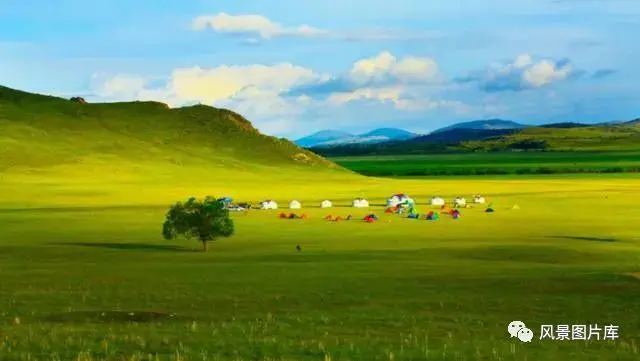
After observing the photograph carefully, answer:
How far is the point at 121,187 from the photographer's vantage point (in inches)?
7470

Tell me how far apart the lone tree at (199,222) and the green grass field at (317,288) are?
1522 millimetres

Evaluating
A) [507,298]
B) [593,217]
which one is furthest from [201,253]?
[593,217]

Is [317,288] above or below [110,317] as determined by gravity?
above

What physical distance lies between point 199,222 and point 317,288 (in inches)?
1246

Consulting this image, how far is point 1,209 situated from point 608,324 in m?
109

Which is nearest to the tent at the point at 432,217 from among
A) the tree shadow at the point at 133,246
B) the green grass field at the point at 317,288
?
the green grass field at the point at 317,288

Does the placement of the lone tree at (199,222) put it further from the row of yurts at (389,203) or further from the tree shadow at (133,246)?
the row of yurts at (389,203)

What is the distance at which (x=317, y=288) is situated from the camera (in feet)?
171

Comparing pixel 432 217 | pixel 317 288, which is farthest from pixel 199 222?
pixel 432 217

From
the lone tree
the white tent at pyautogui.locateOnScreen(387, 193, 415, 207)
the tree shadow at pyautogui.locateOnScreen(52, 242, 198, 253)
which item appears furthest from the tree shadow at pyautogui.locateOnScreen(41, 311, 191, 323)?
the white tent at pyautogui.locateOnScreen(387, 193, 415, 207)

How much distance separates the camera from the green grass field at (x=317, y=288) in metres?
32.1

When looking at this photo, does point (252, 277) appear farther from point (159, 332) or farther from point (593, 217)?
point (593, 217)

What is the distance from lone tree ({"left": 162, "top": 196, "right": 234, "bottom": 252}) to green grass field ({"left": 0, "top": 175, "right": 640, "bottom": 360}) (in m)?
1.52

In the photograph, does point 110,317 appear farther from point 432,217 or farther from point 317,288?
point 432,217
